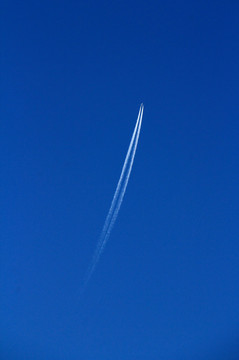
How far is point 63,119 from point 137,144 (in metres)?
0.28

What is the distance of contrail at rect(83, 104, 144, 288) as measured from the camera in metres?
1.73

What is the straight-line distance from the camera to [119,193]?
174 cm

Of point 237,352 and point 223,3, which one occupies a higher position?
point 223,3

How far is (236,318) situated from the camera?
173cm

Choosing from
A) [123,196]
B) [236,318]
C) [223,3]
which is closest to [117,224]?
[123,196]

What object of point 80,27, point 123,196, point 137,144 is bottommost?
point 123,196

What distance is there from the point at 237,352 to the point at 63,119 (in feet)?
3.39

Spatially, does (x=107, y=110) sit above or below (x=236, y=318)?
above

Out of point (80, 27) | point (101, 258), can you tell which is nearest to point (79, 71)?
point (80, 27)

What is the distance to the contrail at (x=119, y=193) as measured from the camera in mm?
1729

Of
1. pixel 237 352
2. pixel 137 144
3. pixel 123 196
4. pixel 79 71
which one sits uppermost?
pixel 79 71

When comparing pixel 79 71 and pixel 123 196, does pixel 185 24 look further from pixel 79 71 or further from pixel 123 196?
pixel 123 196

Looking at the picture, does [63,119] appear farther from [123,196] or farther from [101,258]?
[101,258]

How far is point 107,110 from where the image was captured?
176cm
